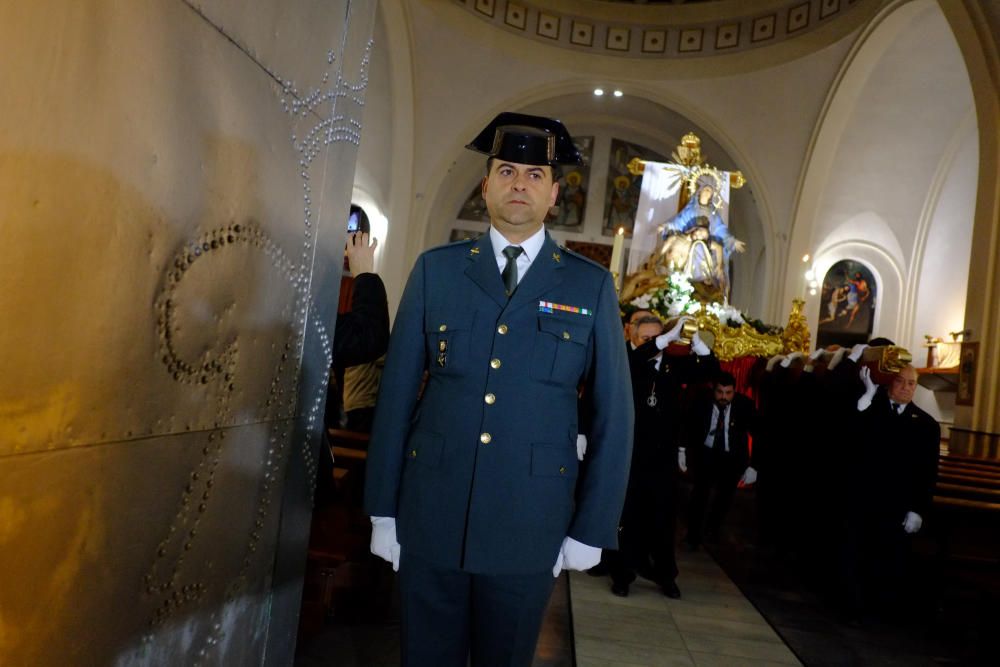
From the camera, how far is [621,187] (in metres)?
18.9

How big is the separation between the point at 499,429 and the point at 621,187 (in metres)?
17.8

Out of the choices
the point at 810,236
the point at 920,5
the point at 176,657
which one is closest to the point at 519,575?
the point at 176,657

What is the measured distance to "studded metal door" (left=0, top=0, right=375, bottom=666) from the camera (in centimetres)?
106

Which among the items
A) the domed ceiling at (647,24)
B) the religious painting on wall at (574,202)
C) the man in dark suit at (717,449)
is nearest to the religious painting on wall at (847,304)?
the domed ceiling at (647,24)

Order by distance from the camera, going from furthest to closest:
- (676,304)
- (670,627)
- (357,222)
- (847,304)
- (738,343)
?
(847,304), (738,343), (676,304), (670,627), (357,222)

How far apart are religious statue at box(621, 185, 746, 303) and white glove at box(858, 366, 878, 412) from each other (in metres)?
6.32

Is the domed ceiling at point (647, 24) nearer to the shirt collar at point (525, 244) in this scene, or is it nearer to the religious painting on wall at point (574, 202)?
the religious painting on wall at point (574, 202)

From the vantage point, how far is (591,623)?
13.1 ft

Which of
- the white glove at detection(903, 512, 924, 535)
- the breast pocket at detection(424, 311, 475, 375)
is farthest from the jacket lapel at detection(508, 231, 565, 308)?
the white glove at detection(903, 512, 924, 535)

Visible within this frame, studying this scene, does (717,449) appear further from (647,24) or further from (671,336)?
(647,24)

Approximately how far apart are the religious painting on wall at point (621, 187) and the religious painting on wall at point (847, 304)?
4.91m

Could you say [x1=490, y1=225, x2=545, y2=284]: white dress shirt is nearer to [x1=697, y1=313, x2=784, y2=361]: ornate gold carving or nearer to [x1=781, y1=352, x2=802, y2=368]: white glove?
[x1=781, y1=352, x2=802, y2=368]: white glove

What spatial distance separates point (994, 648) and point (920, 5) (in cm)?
1106

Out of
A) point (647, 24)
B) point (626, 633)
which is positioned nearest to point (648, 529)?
point (626, 633)
